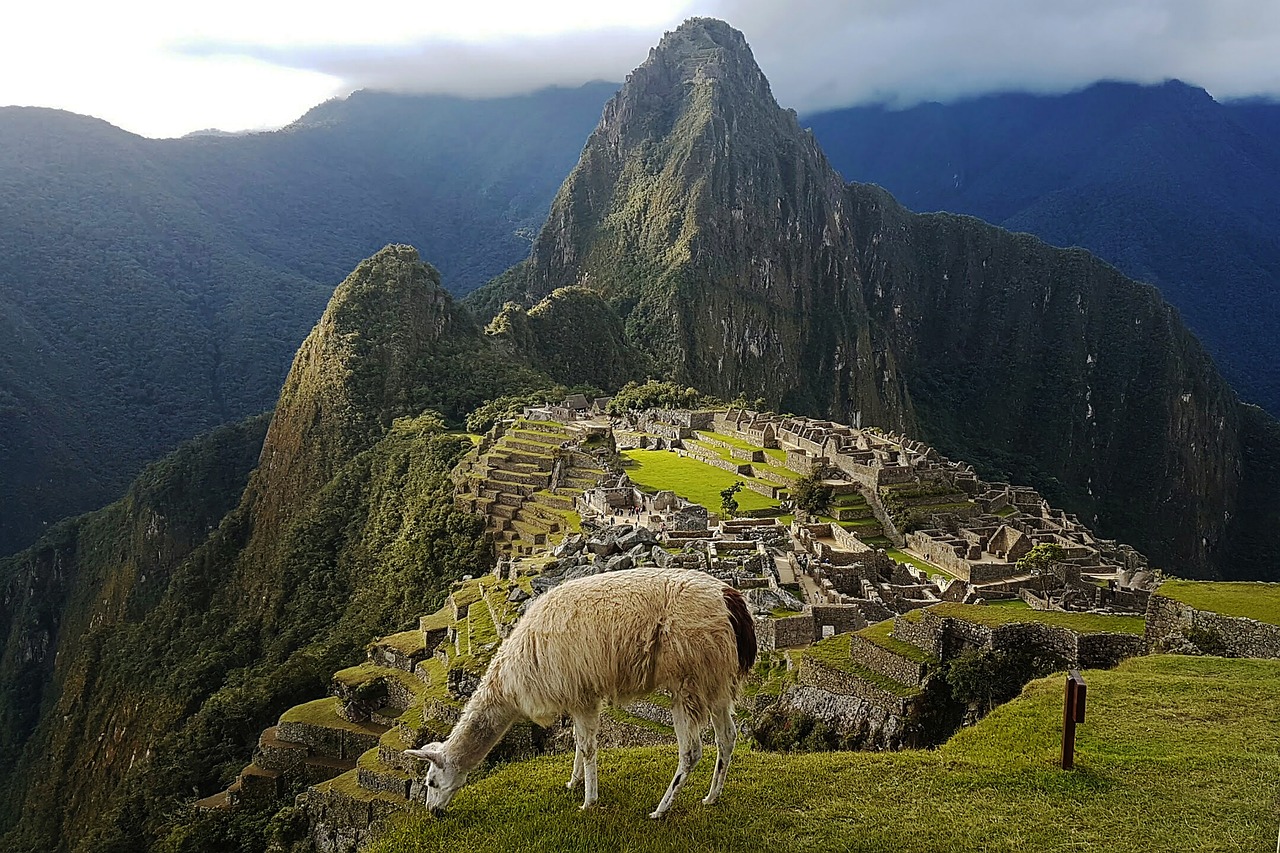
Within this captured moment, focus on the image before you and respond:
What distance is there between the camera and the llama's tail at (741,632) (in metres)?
6.86

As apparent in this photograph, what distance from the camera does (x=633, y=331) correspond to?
107 m

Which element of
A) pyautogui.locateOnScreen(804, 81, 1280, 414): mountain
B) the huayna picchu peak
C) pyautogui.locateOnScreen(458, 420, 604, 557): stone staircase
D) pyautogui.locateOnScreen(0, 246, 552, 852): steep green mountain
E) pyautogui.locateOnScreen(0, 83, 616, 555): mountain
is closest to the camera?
the huayna picchu peak

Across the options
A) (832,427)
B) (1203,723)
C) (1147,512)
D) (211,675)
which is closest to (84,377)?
(211,675)

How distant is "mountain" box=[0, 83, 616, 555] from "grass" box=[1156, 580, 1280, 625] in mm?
88608

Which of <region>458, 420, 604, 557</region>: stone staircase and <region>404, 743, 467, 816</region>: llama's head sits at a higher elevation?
<region>404, 743, 467, 816</region>: llama's head

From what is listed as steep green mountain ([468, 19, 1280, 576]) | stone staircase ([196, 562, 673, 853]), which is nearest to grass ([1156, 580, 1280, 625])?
stone staircase ([196, 562, 673, 853])

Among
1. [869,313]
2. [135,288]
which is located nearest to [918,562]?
[135,288]

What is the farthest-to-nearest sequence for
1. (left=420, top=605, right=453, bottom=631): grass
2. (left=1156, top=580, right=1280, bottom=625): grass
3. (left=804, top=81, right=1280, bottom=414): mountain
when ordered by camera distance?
(left=804, top=81, right=1280, bottom=414): mountain → (left=420, top=605, right=453, bottom=631): grass → (left=1156, top=580, right=1280, bottom=625): grass

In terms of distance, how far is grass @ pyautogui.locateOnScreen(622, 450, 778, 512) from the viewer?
32.3 metres

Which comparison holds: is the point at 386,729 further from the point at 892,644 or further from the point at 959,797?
the point at 959,797

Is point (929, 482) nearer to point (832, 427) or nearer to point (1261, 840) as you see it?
point (832, 427)

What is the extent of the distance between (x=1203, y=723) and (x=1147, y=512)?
12708 cm

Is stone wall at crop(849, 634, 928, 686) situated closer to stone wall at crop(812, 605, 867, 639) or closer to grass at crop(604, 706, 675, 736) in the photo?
stone wall at crop(812, 605, 867, 639)

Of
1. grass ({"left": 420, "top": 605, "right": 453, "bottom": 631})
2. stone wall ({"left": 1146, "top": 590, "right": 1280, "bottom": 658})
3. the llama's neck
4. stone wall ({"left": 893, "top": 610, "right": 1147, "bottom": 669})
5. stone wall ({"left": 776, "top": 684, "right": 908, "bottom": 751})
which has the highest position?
the llama's neck
